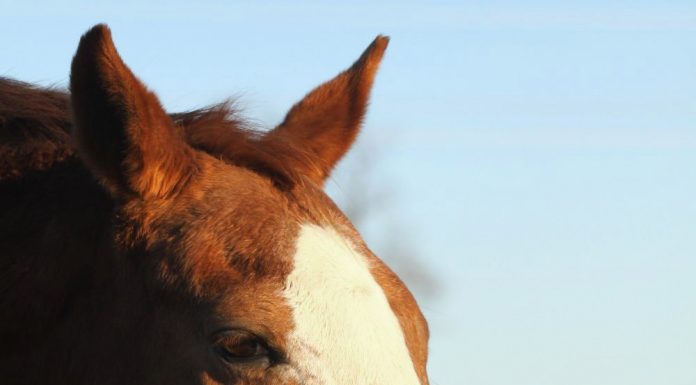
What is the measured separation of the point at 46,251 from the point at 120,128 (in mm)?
405

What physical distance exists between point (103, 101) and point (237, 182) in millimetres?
459

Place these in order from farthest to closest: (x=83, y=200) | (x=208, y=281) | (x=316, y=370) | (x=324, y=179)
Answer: (x=324, y=179) → (x=83, y=200) → (x=208, y=281) → (x=316, y=370)

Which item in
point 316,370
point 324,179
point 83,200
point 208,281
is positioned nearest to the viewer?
point 316,370

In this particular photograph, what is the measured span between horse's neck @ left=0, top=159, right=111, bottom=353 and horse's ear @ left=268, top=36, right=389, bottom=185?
3.30 feet

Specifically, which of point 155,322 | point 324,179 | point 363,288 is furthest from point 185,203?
point 324,179

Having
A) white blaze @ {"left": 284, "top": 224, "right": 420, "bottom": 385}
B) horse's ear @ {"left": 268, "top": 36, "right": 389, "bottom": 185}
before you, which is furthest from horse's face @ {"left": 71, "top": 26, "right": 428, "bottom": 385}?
horse's ear @ {"left": 268, "top": 36, "right": 389, "bottom": 185}

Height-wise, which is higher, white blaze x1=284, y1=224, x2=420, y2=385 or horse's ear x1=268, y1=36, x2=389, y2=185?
horse's ear x1=268, y1=36, x2=389, y2=185

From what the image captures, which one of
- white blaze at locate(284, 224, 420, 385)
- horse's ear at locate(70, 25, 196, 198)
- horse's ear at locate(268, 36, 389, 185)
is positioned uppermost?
horse's ear at locate(268, 36, 389, 185)

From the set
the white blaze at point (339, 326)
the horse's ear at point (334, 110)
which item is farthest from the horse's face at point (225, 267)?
the horse's ear at point (334, 110)

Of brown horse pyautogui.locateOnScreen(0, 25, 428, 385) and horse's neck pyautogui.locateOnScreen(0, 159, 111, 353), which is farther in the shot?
horse's neck pyautogui.locateOnScreen(0, 159, 111, 353)

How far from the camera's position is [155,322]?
113 inches

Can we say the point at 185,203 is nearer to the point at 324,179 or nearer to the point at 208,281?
the point at 208,281

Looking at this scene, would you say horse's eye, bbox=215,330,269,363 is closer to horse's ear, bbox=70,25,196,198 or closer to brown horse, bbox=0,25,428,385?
brown horse, bbox=0,25,428,385

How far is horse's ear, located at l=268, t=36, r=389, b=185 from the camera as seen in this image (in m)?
3.92
